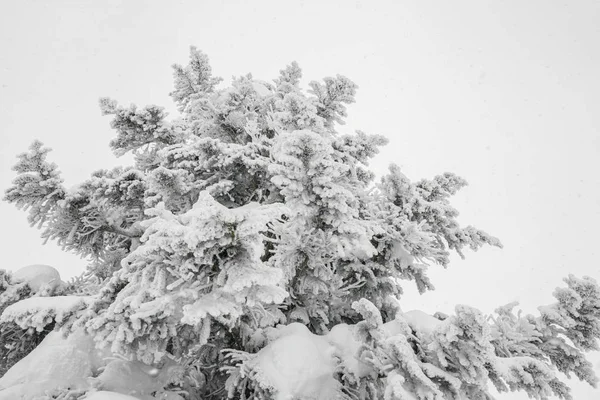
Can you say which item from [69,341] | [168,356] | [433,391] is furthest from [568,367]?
[69,341]

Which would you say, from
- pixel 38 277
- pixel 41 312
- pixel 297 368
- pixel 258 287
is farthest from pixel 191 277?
pixel 38 277

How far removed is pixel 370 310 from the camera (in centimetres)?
335

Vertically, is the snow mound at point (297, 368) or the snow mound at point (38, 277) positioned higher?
the snow mound at point (297, 368)

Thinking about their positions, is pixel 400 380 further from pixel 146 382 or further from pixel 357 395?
pixel 146 382

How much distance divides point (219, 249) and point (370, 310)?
1.71 metres

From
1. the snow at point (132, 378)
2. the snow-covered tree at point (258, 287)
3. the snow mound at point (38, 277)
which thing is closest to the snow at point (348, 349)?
the snow-covered tree at point (258, 287)

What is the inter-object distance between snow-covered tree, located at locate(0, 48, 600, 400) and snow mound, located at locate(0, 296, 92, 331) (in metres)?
0.02

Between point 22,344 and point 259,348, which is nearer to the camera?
point 259,348

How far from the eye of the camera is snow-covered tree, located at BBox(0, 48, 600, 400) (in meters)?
2.80

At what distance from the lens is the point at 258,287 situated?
2.64 meters

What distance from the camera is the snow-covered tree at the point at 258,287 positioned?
2.80 meters

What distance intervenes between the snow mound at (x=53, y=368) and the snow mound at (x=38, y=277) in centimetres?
144

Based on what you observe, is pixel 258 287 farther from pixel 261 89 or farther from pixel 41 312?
pixel 261 89

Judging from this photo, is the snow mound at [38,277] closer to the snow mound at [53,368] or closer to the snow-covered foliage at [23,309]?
the snow-covered foliage at [23,309]
